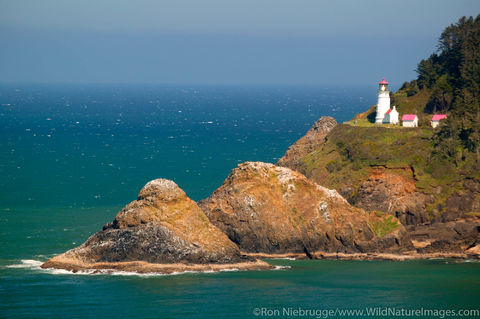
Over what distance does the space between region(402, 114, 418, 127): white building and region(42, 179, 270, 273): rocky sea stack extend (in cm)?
4069

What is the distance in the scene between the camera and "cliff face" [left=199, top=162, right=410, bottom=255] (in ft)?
263

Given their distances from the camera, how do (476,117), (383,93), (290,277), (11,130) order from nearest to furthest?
(290,277) → (476,117) → (383,93) → (11,130)

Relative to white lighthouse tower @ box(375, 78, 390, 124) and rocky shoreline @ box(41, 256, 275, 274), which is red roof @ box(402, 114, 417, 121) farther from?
rocky shoreline @ box(41, 256, 275, 274)

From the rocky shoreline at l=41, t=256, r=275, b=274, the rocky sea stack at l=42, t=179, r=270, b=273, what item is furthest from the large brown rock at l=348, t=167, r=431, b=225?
the rocky shoreline at l=41, t=256, r=275, b=274

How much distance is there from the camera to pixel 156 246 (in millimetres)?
73000

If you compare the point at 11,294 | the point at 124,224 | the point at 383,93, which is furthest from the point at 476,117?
the point at 11,294

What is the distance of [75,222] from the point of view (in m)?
91.7

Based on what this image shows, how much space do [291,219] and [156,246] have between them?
597 inches

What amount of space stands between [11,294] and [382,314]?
29183mm

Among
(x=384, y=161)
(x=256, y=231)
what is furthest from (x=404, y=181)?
(x=256, y=231)

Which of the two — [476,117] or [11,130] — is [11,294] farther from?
[11,130]

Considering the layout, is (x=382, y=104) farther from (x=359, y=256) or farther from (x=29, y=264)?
(x=29, y=264)

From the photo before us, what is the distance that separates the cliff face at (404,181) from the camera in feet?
281

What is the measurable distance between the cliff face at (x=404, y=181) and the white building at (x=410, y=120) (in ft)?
11.2
